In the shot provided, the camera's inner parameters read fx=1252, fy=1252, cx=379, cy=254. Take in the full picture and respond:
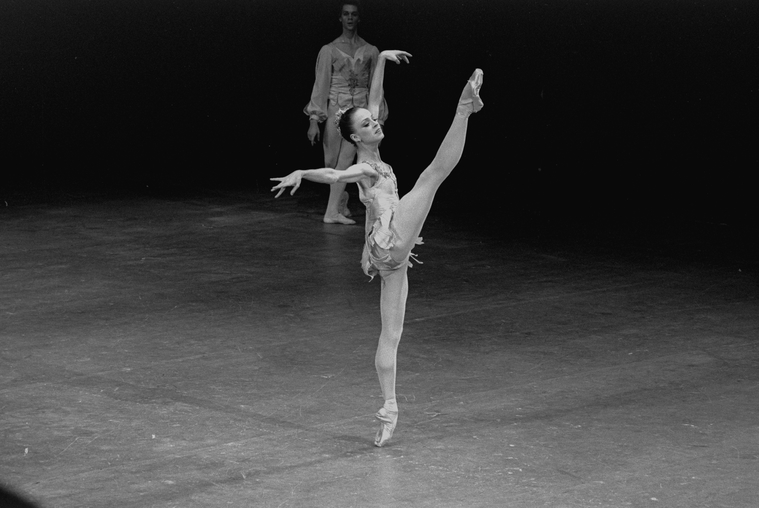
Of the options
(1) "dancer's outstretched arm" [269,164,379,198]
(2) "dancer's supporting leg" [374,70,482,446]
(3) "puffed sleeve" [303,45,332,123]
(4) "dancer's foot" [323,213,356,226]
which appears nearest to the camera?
(1) "dancer's outstretched arm" [269,164,379,198]

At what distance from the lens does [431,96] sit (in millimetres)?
12516

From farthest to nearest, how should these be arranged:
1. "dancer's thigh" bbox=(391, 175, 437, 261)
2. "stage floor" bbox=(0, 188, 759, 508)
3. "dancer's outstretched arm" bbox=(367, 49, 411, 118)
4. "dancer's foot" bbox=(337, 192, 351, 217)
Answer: "dancer's foot" bbox=(337, 192, 351, 217)
"dancer's outstretched arm" bbox=(367, 49, 411, 118)
"dancer's thigh" bbox=(391, 175, 437, 261)
"stage floor" bbox=(0, 188, 759, 508)

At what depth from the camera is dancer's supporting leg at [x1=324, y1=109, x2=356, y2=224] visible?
348 inches

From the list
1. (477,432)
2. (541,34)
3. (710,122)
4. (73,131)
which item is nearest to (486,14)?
(541,34)

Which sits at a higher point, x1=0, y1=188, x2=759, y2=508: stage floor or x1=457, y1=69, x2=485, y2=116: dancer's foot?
x1=457, y1=69, x2=485, y2=116: dancer's foot

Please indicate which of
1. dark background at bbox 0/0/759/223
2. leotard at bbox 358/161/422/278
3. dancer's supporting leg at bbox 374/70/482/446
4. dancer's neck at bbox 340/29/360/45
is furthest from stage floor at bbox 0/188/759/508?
dark background at bbox 0/0/759/223

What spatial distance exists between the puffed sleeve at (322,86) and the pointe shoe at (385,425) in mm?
4572

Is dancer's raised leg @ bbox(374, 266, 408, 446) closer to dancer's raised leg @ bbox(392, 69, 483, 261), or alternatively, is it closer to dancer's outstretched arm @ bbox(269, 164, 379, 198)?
dancer's raised leg @ bbox(392, 69, 483, 261)

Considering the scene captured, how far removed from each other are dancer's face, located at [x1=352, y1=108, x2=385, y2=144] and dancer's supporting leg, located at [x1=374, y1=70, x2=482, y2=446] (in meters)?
0.24

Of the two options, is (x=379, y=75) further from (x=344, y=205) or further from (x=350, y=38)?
(x=344, y=205)

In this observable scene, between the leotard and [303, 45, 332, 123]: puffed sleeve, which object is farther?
[303, 45, 332, 123]: puffed sleeve

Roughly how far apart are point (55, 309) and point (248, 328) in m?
1.12

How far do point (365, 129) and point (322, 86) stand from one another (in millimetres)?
4338

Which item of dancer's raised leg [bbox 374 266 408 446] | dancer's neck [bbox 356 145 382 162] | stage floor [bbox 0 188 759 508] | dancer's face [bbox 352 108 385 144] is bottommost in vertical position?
stage floor [bbox 0 188 759 508]
